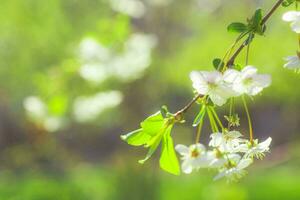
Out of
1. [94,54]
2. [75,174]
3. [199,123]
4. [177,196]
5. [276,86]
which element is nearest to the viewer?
[199,123]

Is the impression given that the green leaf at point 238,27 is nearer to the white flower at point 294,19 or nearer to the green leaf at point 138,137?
the white flower at point 294,19

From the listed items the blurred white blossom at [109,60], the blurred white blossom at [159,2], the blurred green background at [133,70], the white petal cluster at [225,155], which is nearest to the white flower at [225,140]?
the white petal cluster at [225,155]

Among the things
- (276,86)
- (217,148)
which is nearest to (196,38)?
(276,86)

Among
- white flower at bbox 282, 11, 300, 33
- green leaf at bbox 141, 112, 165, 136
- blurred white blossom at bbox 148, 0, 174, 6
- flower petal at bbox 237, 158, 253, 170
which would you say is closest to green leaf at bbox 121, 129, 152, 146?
green leaf at bbox 141, 112, 165, 136

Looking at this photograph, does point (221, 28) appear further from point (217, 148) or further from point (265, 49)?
point (217, 148)

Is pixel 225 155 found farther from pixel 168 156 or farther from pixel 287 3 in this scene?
pixel 287 3

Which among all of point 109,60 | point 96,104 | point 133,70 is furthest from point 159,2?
point 109,60
